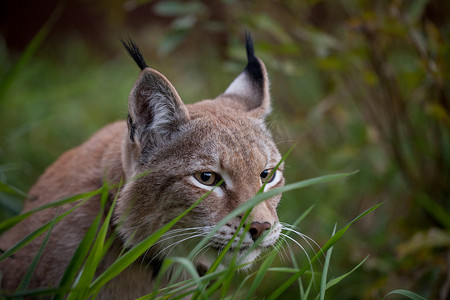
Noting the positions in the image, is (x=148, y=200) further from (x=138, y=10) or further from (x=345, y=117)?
(x=138, y=10)

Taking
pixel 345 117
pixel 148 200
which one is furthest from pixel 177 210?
pixel 345 117

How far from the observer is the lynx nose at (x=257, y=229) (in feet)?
9.48

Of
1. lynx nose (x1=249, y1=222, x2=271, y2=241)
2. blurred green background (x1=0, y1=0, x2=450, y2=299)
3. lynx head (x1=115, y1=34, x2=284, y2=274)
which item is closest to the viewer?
lynx nose (x1=249, y1=222, x2=271, y2=241)

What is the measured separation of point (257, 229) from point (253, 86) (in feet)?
5.03

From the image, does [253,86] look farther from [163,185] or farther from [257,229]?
[257,229]

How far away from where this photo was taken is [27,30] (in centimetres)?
968

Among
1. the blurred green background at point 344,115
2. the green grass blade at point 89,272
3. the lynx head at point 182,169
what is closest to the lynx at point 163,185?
the lynx head at point 182,169

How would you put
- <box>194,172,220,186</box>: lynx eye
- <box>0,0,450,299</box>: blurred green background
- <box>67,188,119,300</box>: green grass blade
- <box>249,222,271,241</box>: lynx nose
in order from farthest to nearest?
<box>0,0,450,299</box>: blurred green background < <box>194,172,220,186</box>: lynx eye < <box>249,222,271,241</box>: lynx nose < <box>67,188,119,300</box>: green grass blade

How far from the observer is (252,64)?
13.2 feet

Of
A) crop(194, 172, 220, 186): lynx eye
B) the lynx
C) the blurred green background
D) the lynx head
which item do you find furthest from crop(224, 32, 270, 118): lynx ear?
crop(194, 172, 220, 186): lynx eye

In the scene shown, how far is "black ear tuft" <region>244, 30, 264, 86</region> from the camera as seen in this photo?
13.0 ft

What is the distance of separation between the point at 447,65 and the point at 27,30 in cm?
789

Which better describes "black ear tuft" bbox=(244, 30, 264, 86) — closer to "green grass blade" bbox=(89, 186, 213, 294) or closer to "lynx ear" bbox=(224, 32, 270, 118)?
"lynx ear" bbox=(224, 32, 270, 118)

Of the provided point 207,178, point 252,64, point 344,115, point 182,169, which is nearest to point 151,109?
Answer: point 182,169
